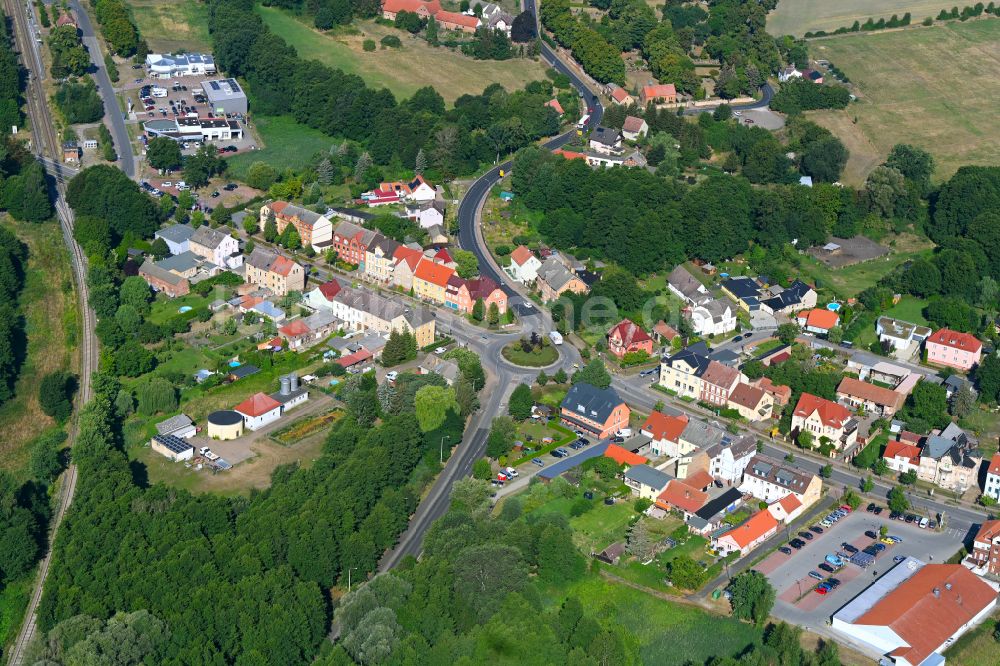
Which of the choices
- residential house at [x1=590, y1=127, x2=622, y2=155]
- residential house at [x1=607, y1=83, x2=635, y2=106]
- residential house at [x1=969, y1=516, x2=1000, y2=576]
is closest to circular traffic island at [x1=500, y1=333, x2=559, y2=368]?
residential house at [x1=969, y1=516, x2=1000, y2=576]

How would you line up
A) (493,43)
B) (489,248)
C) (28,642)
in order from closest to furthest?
1. (28,642)
2. (489,248)
3. (493,43)

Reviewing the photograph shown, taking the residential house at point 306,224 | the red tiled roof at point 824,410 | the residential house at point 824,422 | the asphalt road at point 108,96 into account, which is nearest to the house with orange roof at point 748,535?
the residential house at point 824,422

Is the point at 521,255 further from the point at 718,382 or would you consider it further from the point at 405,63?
the point at 405,63

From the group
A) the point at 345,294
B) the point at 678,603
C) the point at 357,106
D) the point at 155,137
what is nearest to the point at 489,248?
the point at 345,294

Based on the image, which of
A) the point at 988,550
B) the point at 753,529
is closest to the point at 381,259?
the point at 753,529

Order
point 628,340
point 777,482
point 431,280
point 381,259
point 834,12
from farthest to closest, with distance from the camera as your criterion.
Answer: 1. point 834,12
2. point 381,259
3. point 431,280
4. point 628,340
5. point 777,482

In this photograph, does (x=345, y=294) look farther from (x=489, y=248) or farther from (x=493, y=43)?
(x=493, y=43)

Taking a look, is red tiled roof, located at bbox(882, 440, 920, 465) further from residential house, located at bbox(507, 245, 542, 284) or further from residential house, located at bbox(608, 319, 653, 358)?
residential house, located at bbox(507, 245, 542, 284)
